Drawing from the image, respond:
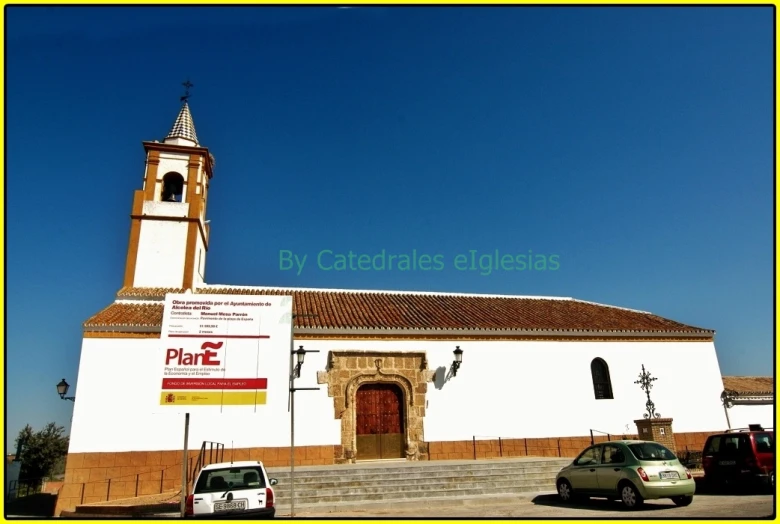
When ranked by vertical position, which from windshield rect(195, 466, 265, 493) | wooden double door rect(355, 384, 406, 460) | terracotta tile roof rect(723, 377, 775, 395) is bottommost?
windshield rect(195, 466, 265, 493)

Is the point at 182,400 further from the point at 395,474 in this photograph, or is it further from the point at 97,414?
the point at 97,414

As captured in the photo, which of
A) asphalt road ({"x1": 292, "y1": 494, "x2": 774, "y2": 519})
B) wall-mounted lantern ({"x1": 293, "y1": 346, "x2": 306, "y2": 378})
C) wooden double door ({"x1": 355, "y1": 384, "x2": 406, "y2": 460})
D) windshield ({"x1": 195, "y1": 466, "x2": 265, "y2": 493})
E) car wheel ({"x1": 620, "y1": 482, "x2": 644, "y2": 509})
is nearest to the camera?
windshield ({"x1": 195, "y1": 466, "x2": 265, "y2": 493})

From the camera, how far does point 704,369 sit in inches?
758

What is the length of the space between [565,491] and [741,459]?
396 centimetres

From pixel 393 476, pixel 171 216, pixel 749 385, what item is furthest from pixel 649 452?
pixel 171 216

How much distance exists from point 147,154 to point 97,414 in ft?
35.4

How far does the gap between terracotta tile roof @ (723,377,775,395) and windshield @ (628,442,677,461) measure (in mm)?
13193

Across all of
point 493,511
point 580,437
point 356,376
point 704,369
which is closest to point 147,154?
point 356,376

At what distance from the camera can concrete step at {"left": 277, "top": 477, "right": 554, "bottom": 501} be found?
39.3 feet

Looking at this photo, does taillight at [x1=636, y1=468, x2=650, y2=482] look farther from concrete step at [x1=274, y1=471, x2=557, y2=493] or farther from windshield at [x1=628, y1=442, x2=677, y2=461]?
concrete step at [x1=274, y1=471, x2=557, y2=493]

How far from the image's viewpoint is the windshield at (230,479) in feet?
28.4

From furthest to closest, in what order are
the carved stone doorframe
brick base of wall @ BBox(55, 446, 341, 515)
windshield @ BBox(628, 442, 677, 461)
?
the carved stone doorframe → brick base of wall @ BBox(55, 446, 341, 515) → windshield @ BBox(628, 442, 677, 461)

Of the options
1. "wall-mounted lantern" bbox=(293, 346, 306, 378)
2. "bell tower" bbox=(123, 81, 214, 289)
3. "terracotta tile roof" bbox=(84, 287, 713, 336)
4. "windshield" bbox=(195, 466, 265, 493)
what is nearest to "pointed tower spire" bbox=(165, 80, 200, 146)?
"bell tower" bbox=(123, 81, 214, 289)

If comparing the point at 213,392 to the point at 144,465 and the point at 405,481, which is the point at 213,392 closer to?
the point at 405,481
